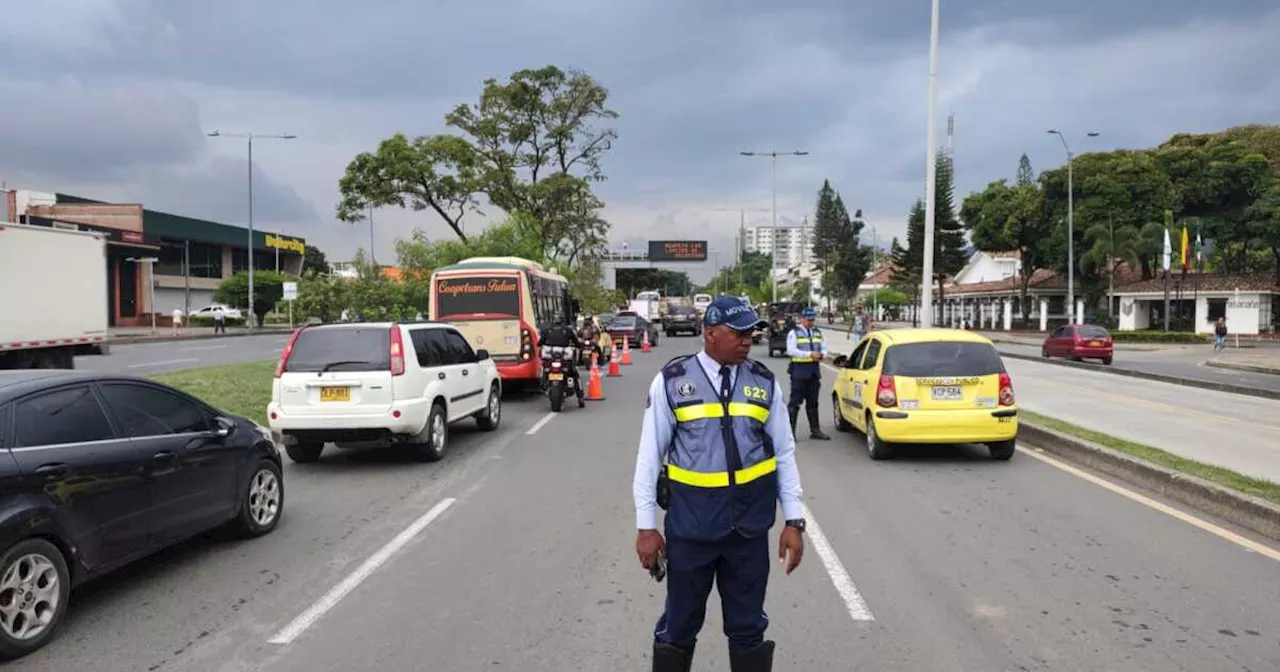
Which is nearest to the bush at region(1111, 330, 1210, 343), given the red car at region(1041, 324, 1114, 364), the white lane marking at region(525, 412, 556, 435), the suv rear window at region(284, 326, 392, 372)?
the red car at region(1041, 324, 1114, 364)

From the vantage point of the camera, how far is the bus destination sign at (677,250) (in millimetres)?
111669

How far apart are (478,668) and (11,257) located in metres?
17.6

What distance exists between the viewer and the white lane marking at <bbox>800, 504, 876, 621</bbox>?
512 cm

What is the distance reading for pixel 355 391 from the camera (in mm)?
9703

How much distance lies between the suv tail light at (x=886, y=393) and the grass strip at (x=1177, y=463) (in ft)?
8.37

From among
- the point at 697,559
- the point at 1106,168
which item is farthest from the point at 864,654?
the point at 1106,168

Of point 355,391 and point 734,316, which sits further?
point 355,391

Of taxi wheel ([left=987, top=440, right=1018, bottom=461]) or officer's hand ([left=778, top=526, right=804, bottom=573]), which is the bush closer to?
taxi wheel ([left=987, top=440, right=1018, bottom=461])

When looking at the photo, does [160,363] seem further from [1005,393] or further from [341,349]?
[1005,393]

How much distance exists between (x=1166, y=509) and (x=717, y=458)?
6253 millimetres

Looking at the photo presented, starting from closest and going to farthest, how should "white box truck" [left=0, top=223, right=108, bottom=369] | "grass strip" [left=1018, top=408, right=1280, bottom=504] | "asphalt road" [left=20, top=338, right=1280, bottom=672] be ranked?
"asphalt road" [left=20, top=338, right=1280, bottom=672], "grass strip" [left=1018, top=408, right=1280, bottom=504], "white box truck" [left=0, top=223, right=108, bottom=369]

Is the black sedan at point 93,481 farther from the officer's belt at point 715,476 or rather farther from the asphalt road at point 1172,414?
Answer: the asphalt road at point 1172,414

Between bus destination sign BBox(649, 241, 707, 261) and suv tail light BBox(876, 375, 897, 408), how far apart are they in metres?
101

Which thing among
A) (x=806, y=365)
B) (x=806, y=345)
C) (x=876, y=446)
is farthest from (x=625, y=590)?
(x=806, y=365)
